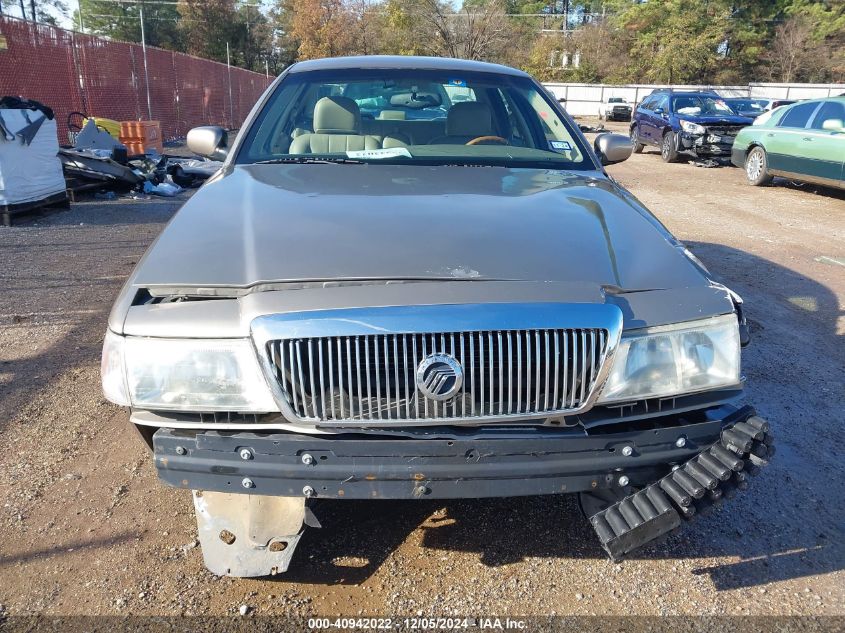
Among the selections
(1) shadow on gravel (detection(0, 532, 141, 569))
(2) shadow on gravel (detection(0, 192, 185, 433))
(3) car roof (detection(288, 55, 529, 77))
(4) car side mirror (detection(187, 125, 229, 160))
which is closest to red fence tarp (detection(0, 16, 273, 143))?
(2) shadow on gravel (detection(0, 192, 185, 433))

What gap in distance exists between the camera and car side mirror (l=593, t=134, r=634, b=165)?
12.9 feet

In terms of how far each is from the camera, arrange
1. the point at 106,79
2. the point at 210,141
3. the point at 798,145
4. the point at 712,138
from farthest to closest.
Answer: the point at 106,79 → the point at 712,138 → the point at 798,145 → the point at 210,141

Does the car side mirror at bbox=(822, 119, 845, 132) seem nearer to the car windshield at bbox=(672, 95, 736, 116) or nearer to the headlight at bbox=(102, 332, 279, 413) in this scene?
the car windshield at bbox=(672, 95, 736, 116)

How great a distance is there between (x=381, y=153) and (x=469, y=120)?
688 millimetres

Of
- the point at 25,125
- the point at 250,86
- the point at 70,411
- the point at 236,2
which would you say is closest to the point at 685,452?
the point at 70,411

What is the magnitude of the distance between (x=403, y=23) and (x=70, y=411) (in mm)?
48507

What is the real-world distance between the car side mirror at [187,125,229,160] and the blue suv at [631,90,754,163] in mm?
12711

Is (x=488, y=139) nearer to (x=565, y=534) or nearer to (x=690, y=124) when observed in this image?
(x=565, y=534)

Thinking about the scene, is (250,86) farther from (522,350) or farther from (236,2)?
(522,350)

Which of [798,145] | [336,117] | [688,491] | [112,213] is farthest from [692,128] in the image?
[688,491]

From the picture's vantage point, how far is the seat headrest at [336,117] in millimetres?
3602

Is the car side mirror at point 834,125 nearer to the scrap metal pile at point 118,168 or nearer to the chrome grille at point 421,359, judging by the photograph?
the scrap metal pile at point 118,168

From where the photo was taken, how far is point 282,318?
1867 millimetres

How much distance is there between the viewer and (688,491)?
A: 1.97 meters
